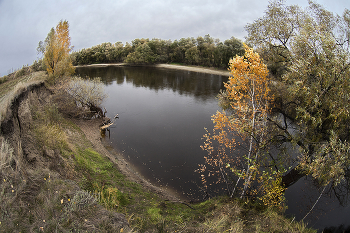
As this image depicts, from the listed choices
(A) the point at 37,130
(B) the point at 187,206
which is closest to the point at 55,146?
(A) the point at 37,130

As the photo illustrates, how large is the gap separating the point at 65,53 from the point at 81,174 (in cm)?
1980

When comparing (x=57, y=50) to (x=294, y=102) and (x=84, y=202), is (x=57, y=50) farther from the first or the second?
(x=294, y=102)

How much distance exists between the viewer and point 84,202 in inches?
224

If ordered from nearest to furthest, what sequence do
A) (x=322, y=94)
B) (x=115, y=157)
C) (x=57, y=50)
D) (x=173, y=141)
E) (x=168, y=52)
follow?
(x=322, y=94) < (x=115, y=157) < (x=173, y=141) < (x=57, y=50) < (x=168, y=52)

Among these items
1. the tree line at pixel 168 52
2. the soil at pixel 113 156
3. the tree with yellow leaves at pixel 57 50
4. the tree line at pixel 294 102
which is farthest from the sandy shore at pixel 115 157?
the tree line at pixel 168 52

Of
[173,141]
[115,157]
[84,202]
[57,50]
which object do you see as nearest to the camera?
[84,202]

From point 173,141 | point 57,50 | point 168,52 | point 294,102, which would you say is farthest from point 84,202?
point 168,52

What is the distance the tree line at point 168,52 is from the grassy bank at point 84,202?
5968cm

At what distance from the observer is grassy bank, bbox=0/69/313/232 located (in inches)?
192

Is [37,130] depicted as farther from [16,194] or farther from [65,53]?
[65,53]

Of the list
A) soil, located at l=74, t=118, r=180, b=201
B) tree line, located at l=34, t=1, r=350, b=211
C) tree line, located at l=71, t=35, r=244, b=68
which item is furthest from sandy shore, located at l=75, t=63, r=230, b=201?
tree line, located at l=71, t=35, r=244, b=68

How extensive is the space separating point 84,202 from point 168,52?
8631 cm

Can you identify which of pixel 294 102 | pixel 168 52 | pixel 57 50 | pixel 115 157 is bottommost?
pixel 115 157

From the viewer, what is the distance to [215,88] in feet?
136
